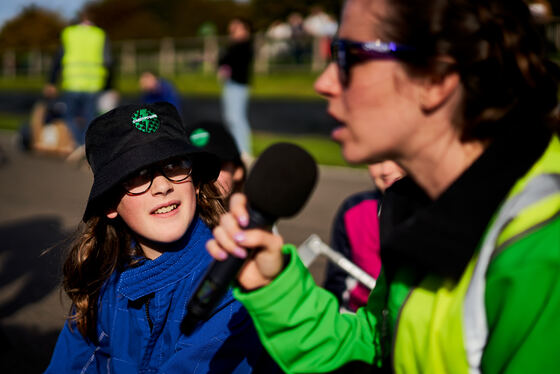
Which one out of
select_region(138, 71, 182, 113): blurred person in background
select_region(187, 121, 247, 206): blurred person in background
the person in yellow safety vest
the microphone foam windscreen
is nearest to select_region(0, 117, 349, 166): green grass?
select_region(138, 71, 182, 113): blurred person in background

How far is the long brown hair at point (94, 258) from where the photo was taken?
246cm

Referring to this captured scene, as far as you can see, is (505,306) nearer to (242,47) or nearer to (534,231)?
(534,231)

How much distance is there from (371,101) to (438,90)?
0.16 metres

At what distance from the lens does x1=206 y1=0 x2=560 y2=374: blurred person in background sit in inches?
48.9

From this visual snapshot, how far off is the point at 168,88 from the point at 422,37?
382 inches

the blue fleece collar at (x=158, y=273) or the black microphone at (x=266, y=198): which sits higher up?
the black microphone at (x=266, y=198)

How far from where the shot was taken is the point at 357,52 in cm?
147

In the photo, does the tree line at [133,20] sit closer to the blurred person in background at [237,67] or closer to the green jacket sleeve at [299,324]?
the blurred person in background at [237,67]

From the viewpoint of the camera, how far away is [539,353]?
3.94 feet

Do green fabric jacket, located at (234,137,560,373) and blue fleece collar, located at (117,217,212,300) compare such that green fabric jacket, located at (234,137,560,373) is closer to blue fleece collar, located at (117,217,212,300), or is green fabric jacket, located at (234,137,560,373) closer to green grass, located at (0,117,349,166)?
blue fleece collar, located at (117,217,212,300)

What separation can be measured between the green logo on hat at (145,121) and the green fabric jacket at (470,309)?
1.12 meters

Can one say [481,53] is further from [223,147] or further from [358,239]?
[223,147]

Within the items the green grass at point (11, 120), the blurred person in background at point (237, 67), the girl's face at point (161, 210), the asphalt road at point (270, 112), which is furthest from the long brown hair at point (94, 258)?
the green grass at point (11, 120)

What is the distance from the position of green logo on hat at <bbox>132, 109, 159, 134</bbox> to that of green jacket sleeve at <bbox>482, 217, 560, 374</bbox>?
1567 millimetres
